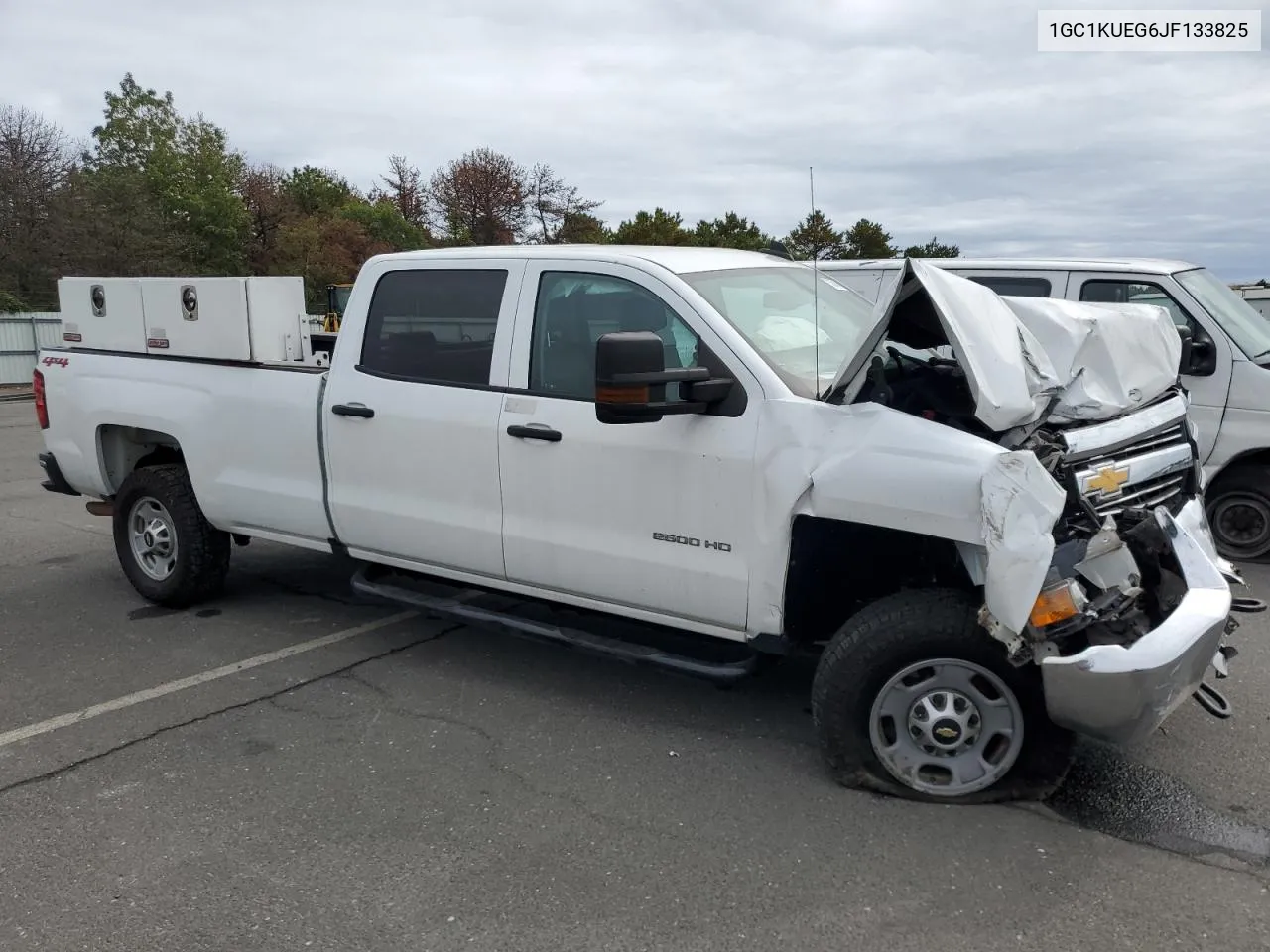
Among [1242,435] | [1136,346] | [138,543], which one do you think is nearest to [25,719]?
[138,543]

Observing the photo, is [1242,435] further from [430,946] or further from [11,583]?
[11,583]

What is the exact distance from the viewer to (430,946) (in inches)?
116

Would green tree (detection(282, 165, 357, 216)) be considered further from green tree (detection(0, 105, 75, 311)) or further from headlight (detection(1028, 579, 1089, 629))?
headlight (detection(1028, 579, 1089, 629))

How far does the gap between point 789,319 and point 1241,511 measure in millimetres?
4308

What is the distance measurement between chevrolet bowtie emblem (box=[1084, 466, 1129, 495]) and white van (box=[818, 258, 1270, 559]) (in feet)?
10.1

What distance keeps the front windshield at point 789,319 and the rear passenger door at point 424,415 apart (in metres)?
0.95

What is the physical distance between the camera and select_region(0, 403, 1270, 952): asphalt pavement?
9.93ft

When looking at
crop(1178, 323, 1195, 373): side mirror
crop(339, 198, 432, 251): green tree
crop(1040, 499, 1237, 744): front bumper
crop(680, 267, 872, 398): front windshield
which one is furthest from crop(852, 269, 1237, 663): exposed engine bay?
crop(339, 198, 432, 251): green tree

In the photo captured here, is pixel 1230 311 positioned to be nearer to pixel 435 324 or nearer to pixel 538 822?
pixel 435 324

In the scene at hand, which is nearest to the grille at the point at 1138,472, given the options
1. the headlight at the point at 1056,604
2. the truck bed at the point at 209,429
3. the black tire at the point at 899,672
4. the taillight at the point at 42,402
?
the headlight at the point at 1056,604

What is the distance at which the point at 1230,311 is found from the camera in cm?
705

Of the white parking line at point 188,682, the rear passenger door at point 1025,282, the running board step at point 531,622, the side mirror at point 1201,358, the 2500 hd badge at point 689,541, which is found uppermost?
the rear passenger door at point 1025,282

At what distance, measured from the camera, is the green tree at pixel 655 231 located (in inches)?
1439

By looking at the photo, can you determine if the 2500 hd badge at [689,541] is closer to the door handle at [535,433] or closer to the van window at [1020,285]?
the door handle at [535,433]
